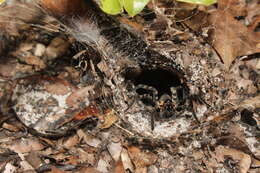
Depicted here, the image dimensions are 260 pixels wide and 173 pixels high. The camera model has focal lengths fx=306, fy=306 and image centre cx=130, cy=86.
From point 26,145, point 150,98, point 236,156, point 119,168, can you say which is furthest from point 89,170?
point 236,156

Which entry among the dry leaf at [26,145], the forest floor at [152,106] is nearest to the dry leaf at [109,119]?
the forest floor at [152,106]

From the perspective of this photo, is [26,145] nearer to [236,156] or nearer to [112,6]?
[112,6]

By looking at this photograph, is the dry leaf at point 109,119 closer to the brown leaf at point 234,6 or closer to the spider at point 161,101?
the spider at point 161,101

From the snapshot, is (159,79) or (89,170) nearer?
(89,170)

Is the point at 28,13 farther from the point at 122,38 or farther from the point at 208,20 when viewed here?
the point at 208,20

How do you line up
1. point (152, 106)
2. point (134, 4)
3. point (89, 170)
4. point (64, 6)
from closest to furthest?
point (134, 4) < point (64, 6) < point (89, 170) < point (152, 106)

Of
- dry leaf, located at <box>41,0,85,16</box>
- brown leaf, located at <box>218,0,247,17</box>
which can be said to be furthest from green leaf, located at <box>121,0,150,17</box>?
brown leaf, located at <box>218,0,247,17</box>

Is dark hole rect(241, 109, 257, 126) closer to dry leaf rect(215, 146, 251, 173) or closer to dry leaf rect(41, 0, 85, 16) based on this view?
dry leaf rect(215, 146, 251, 173)

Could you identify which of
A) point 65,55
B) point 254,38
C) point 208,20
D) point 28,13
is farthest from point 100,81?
point 254,38
